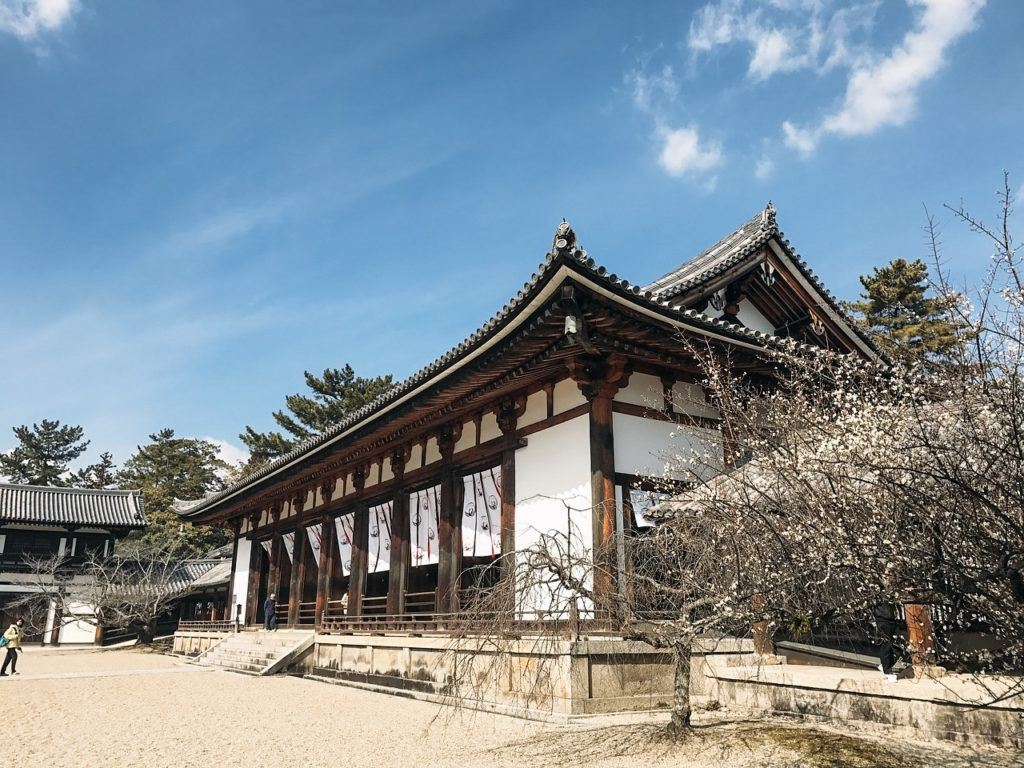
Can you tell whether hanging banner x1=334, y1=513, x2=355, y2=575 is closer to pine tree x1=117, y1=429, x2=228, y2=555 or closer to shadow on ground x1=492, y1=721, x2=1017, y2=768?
shadow on ground x1=492, y1=721, x2=1017, y2=768

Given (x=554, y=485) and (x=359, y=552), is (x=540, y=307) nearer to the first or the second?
(x=554, y=485)

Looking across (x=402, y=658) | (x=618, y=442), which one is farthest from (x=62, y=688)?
(x=618, y=442)

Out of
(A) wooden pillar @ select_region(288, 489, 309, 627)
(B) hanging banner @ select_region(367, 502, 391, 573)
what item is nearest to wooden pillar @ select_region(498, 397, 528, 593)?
(B) hanging banner @ select_region(367, 502, 391, 573)

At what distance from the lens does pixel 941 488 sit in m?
4.66

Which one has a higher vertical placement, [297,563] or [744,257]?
[744,257]

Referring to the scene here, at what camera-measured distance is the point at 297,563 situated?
21281mm

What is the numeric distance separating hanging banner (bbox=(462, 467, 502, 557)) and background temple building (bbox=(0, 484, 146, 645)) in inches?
1254

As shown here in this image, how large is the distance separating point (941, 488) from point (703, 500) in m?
2.55

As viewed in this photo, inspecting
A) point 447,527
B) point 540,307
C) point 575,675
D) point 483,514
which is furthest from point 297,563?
point 540,307

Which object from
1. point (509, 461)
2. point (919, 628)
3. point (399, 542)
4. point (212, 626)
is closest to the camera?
point (919, 628)

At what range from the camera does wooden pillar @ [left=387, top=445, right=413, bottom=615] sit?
14836 millimetres

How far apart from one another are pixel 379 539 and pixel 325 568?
126 inches

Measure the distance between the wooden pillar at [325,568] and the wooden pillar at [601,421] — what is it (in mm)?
10077

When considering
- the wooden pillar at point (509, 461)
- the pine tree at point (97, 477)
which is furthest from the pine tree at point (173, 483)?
the wooden pillar at point (509, 461)
